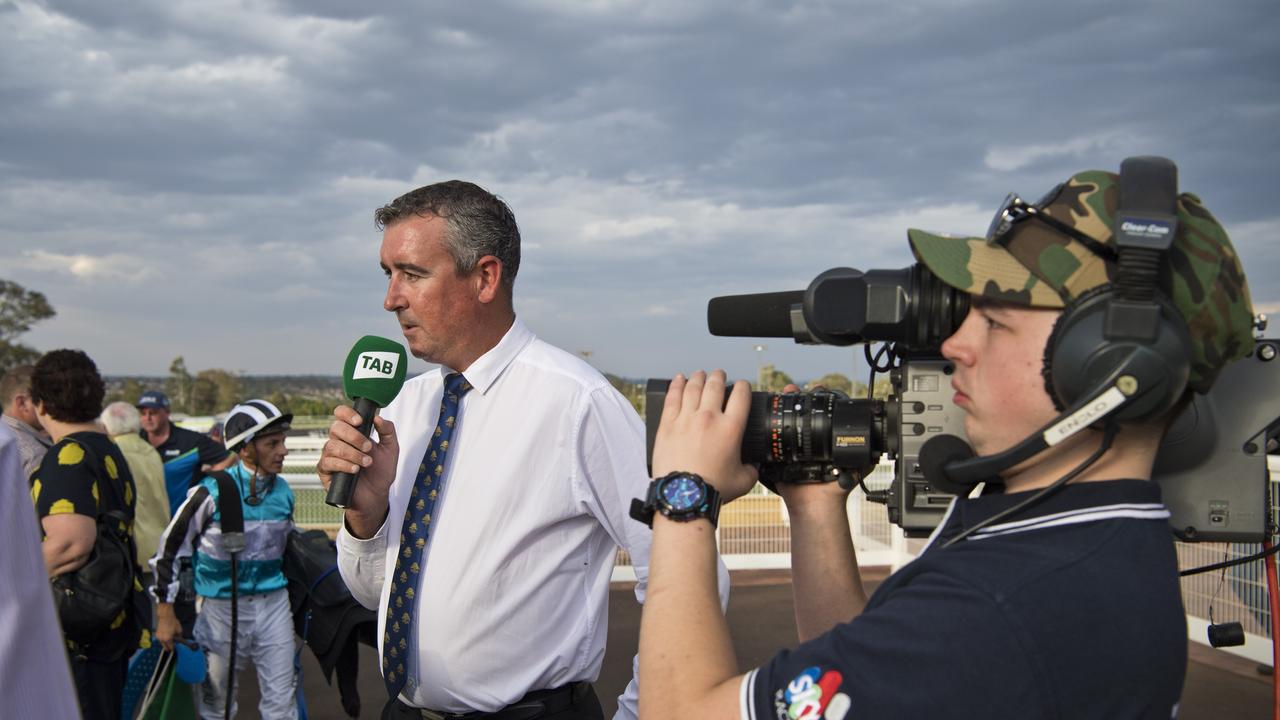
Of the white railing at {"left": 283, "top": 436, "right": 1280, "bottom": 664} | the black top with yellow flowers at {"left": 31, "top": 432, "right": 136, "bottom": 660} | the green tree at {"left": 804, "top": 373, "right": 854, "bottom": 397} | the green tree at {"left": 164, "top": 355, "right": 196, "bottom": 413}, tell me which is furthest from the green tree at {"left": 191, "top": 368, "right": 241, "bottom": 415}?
the black top with yellow flowers at {"left": 31, "top": 432, "right": 136, "bottom": 660}

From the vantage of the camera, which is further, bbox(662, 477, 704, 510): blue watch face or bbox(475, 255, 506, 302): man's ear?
bbox(475, 255, 506, 302): man's ear

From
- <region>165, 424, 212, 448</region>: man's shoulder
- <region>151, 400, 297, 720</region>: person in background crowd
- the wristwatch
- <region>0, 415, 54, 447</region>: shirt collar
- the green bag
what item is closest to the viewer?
the wristwatch

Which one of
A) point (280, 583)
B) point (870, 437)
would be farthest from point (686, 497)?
point (280, 583)

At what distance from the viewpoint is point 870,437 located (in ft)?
5.58

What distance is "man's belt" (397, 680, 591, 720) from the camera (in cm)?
260

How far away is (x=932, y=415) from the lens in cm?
156

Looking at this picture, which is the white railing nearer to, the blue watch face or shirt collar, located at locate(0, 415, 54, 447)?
shirt collar, located at locate(0, 415, 54, 447)

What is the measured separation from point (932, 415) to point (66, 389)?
416cm

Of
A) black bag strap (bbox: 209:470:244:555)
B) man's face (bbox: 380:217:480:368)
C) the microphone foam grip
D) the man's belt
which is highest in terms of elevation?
man's face (bbox: 380:217:480:368)

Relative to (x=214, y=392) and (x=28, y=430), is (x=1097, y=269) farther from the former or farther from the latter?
(x=214, y=392)

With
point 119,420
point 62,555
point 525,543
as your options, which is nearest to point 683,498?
point 525,543

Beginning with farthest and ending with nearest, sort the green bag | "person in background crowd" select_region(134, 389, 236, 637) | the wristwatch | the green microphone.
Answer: "person in background crowd" select_region(134, 389, 236, 637) < the green bag < the green microphone < the wristwatch

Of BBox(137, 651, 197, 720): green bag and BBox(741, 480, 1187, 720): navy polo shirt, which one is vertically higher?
BBox(741, 480, 1187, 720): navy polo shirt

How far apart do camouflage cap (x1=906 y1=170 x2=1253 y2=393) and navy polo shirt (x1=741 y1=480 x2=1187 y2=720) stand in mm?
259
